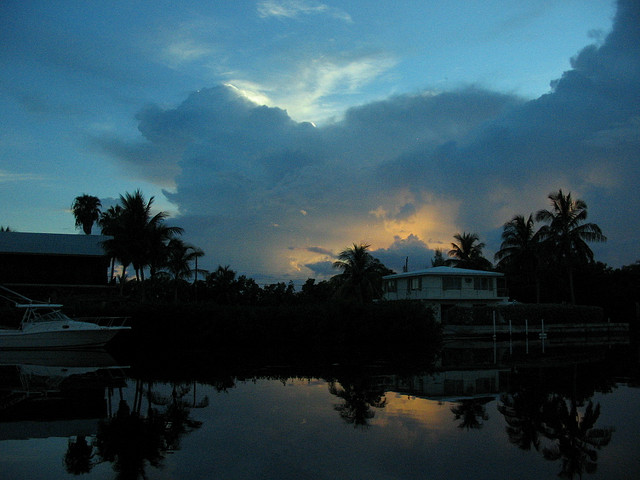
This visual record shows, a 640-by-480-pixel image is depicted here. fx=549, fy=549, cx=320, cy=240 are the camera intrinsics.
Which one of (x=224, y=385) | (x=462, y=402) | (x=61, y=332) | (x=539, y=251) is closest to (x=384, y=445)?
(x=462, y=402)

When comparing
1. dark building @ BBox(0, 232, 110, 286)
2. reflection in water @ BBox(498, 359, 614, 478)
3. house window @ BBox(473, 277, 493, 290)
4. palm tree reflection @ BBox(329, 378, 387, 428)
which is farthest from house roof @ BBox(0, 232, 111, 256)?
reflection in water @ BBox(498, 359, 614, 478)

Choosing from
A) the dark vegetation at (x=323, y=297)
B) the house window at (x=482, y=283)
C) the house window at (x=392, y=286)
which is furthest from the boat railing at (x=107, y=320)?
the house window at (x=482, y=283)

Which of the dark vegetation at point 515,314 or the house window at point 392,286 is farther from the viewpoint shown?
the house window at point 392,286

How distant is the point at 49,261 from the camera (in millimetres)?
Result: 39250

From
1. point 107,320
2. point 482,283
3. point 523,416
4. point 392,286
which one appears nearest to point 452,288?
point 482,283

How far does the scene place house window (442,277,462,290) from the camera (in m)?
47.6

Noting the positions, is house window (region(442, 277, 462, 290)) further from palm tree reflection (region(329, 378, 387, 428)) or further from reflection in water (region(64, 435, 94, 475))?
reflection in water (region(64, 435, 94, 475))

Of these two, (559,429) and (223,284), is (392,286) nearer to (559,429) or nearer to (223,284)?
(223,284)

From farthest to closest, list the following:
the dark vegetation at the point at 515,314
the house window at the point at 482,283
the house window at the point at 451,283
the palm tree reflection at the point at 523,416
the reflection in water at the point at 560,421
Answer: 1. the house window at the point at 482,283
2. the house window at the point at 451,283
3. the dark vegetation at the point at 515,314
4. the palm tree reflection at the point at 523,416
5. the reflection in water at the point at 560,421

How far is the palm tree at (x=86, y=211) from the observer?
6150cm

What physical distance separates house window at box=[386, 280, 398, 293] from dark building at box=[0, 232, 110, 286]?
1048 inches

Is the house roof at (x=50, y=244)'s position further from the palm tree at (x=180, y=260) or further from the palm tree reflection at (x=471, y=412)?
the palm tree reflection at (x=471, y=412)

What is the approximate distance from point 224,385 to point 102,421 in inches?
231

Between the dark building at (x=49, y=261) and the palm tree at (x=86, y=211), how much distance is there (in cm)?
2069
